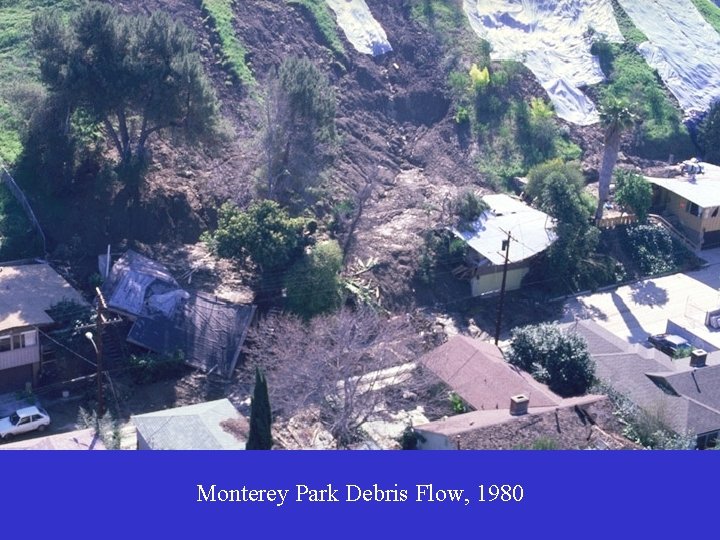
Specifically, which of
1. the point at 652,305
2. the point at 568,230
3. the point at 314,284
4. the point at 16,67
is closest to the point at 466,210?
the point at 568,230

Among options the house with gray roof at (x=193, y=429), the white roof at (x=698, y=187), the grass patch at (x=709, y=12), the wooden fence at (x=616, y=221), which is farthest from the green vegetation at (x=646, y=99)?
the house with gray roof at (x=193, y=429)

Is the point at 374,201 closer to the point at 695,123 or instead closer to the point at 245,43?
the point at 245,43

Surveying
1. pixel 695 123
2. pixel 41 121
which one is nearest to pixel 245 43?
pixel 41 121

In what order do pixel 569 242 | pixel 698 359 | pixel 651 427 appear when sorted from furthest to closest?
pixel 569 242
pixel 698 359
pixel 651 427

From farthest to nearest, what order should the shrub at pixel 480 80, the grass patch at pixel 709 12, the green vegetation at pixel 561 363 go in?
the grass patch at pixel 709 12 → the shrub at pixel 480 80 → the green vegetation at pixel 561 363

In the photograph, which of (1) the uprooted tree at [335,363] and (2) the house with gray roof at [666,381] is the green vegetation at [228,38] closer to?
(1) the uprooted tree at [335,363]

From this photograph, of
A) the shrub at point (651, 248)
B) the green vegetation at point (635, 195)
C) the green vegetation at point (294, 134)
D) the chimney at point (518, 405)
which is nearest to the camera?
the chimney at point (518, 405)

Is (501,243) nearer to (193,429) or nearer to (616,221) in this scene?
(616,221)
